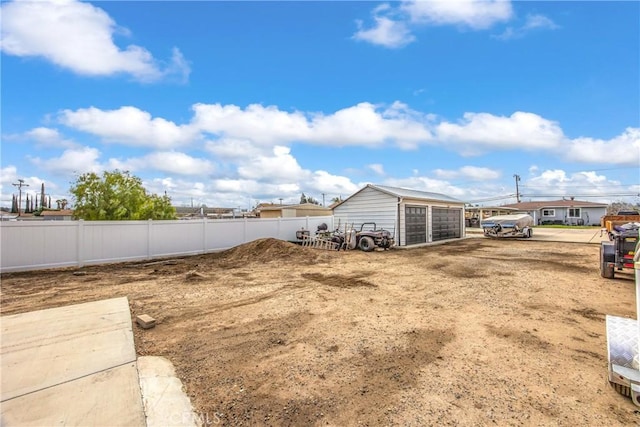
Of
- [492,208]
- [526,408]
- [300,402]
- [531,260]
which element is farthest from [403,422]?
[492,208]

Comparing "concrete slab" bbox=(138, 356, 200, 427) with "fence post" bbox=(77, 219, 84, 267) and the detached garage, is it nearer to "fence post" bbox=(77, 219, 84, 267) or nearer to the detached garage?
"fence post" bbox=(77, 219, 84, 267)

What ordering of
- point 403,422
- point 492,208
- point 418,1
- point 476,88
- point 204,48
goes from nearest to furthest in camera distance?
1. point 403,422
2. point 418,1
3. point 204,48
4. point 476,88
5. point 492,208

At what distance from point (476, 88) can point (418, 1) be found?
8.19m

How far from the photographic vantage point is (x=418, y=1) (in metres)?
7.62

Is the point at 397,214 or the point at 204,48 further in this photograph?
the point at 397,214

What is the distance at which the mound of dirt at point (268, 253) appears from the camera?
35.8ft

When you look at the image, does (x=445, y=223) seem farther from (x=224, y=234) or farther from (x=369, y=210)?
(x=224, y=234)

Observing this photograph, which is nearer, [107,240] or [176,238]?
[107,240]

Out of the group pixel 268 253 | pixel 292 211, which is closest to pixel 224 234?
pixel 268 253

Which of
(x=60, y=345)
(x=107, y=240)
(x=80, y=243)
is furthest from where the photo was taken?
(x=107, y=240)

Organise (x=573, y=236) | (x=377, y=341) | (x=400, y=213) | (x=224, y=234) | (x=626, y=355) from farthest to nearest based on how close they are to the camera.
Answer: (x=573, y=236)
(x=400, y=213)
(x=224, y=234)
(x=377, y=341)
(x=626, y=355)

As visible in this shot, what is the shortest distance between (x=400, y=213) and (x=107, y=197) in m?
14.2

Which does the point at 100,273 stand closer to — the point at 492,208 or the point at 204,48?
the point at 204,48

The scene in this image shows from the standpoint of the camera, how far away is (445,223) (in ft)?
63.4
